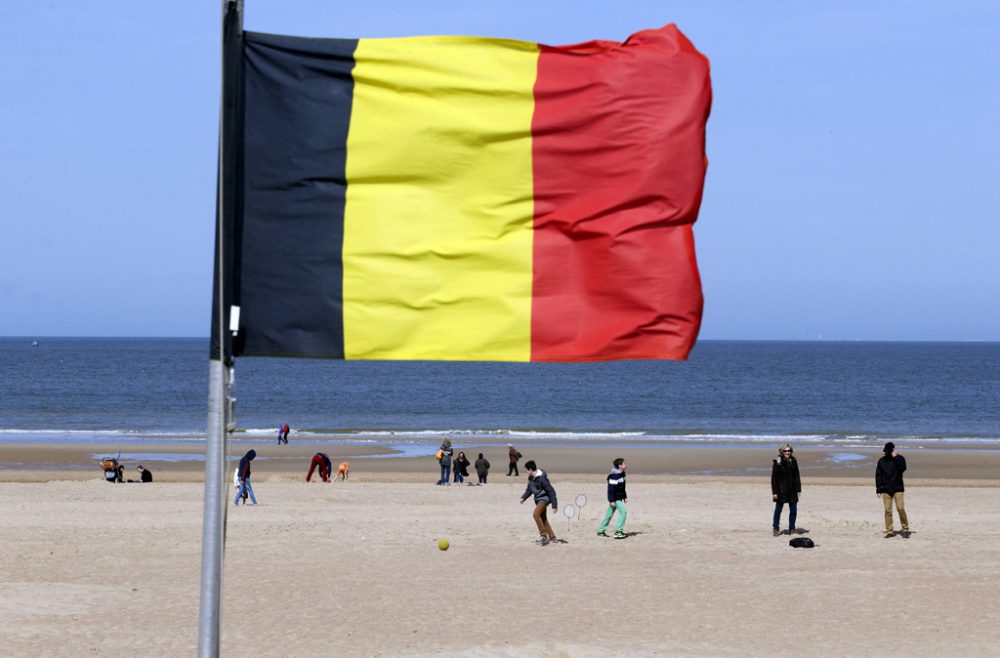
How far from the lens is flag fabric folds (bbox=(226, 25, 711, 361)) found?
6586 mm

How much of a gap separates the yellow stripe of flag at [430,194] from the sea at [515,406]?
21.7m

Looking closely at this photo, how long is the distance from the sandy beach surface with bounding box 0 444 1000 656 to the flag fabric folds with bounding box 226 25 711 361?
809 centimetres

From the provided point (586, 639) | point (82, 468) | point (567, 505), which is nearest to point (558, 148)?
point (586, 639)

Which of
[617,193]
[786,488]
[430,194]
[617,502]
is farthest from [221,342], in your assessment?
[786,488]

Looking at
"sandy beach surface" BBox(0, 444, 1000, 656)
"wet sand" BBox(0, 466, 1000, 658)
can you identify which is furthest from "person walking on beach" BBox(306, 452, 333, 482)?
"wet sand" BBox(0, 466, 1000, 658)

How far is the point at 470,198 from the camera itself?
22.0ft

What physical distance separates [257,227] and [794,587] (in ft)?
44.4

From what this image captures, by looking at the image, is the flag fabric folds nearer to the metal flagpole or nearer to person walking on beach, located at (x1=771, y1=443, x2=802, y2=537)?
the metal flagpole

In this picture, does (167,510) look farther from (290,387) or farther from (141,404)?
(290,387)

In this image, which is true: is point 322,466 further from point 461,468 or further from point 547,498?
point 547,498

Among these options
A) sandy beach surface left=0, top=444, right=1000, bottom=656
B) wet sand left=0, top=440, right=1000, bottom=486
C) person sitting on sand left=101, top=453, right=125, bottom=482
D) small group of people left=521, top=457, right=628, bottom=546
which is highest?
small group of people left=521, top=457, right=628, bottom=546

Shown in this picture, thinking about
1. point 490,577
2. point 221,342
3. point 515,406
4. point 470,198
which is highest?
point 470,198

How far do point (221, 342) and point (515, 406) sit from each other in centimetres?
9588

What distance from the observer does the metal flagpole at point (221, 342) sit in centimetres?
620
